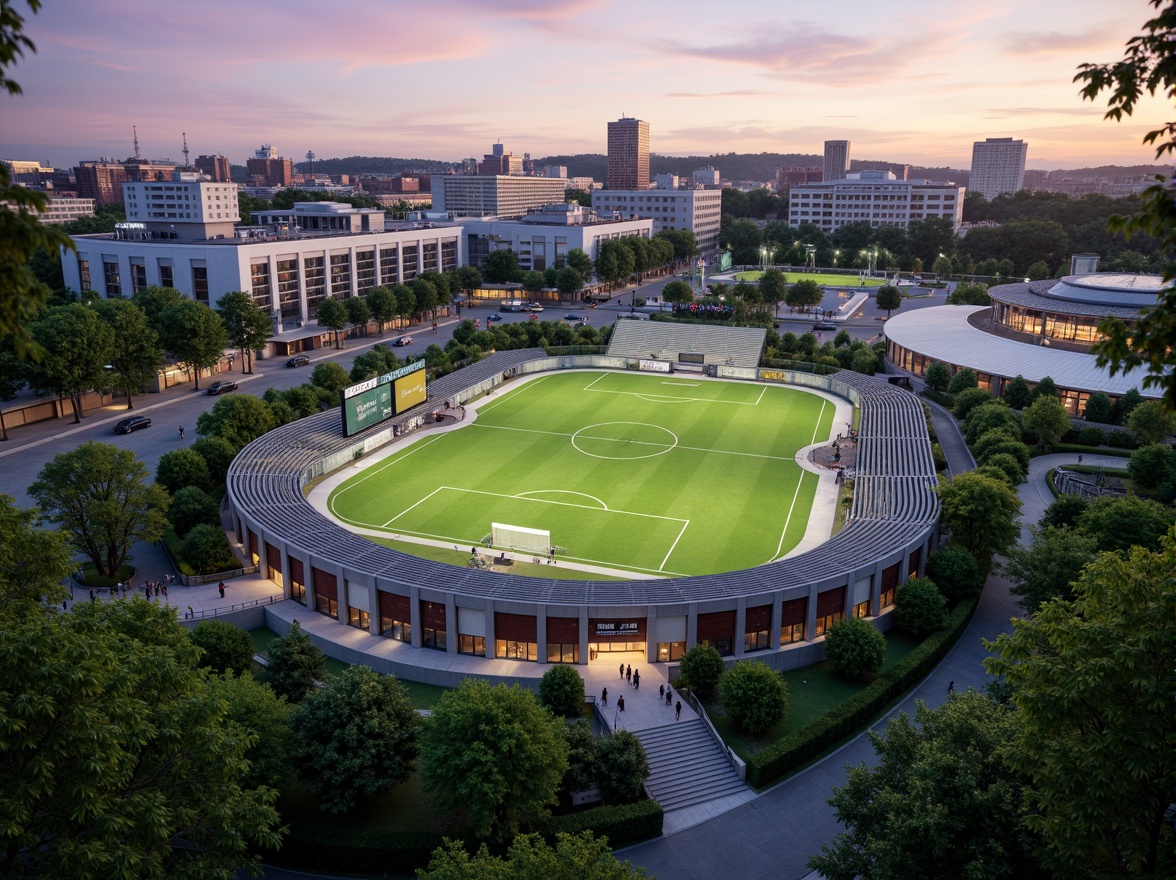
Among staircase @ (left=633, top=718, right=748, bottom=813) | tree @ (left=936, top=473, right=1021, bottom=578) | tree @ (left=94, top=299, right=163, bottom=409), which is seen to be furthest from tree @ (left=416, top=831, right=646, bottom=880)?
tree @ (left=94, top=299, right=163, bottom=409)

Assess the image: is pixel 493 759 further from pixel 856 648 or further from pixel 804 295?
pixel 804 295

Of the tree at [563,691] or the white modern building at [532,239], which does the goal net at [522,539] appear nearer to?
the tree at [563,691]

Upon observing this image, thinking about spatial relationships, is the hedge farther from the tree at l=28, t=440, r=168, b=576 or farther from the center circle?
the tree at l=28, t=440, r=168, b=576

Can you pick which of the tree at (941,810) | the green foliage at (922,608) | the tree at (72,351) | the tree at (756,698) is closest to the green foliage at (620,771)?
the tree at (756,698)

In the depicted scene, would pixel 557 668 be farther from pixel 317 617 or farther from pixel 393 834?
pixel 317 617

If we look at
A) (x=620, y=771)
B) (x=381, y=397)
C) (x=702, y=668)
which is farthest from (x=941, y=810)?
(x=381, y=397)

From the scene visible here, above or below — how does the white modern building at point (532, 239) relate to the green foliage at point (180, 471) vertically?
above
